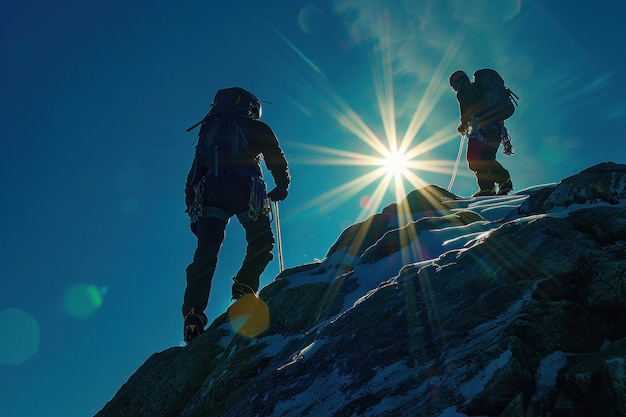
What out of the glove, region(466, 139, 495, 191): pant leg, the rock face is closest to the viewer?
the rock face

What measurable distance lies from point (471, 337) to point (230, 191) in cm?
573

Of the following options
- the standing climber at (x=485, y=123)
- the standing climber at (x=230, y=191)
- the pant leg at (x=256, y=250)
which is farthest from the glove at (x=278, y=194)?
the standing climber at (x=485, y=123)

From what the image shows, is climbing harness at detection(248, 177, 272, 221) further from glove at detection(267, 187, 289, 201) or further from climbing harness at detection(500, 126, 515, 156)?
climbing harness at detection(500, 126, 515, 156)

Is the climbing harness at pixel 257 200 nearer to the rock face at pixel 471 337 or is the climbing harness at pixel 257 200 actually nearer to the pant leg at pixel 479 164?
the rock face at pixel 471 337

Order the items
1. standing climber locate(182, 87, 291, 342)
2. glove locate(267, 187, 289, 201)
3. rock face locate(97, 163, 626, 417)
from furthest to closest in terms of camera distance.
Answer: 1. glove locate(267, 187, 289, 201)
2. standing climber locate(182, 87, 291, 342)
3. rock face locate(97, 163, 626, 417)

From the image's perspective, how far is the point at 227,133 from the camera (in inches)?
336

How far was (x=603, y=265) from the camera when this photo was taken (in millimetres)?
3568

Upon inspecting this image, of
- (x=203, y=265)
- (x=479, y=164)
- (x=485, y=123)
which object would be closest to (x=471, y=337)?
(x=203, y=265)

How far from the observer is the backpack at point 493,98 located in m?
15.4

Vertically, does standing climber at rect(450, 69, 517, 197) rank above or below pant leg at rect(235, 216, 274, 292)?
above

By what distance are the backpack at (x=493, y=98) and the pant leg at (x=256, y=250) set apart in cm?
992

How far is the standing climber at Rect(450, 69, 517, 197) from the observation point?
1520cm

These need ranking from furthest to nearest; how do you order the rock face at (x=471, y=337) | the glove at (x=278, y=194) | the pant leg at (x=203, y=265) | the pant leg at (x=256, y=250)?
the glove at (x=278, y=194)
the pant leg at (x=256, y=250)
the pant leg at (x=203, y=265)
the rock face at (x=471, y=337)

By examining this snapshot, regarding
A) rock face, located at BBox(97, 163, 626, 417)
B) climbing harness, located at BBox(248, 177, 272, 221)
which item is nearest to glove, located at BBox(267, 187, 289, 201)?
climbing harness, located at BBox(248, 177, 272, 221)
